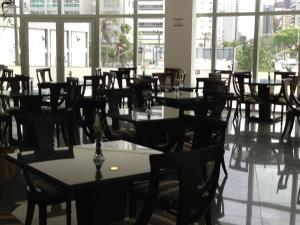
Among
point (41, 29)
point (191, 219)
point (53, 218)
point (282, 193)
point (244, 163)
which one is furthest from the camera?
point (41, 29)

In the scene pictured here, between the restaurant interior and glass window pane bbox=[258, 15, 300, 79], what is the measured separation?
0.03m

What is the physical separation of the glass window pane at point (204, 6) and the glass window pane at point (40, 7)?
15.0 feet

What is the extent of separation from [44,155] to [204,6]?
9599 millimetres

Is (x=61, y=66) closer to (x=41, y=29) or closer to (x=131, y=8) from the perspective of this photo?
(x=41, y=29)

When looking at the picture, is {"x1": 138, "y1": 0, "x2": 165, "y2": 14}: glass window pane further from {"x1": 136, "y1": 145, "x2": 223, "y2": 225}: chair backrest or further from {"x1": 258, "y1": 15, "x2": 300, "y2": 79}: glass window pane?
{"x1": 136, "y1": 145, "x2": 223, "y2": 225}: chair backrest

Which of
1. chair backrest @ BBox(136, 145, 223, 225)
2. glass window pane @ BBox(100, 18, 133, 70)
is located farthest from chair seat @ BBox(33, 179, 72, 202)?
glass window pane @ BBox(100, 18, 133, 70)

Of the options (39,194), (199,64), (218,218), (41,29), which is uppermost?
(41,29)

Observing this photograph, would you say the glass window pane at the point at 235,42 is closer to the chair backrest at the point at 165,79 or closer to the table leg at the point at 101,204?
the chair backrest at the point at 165,79

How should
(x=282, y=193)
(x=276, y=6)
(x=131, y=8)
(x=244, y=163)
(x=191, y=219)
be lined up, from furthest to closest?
(x=131, y=8) < (x=276, y=6) < (x=244, y=163) < (x=282, y=193) < (x=191, y=219)

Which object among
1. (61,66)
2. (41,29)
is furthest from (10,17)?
(61,66)

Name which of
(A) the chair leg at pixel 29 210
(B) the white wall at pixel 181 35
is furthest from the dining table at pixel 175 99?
(B) the white wall at pixel 181 35

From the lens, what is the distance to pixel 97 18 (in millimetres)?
13242

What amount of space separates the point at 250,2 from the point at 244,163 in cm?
670

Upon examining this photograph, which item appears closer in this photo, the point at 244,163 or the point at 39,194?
the point at 39,194
